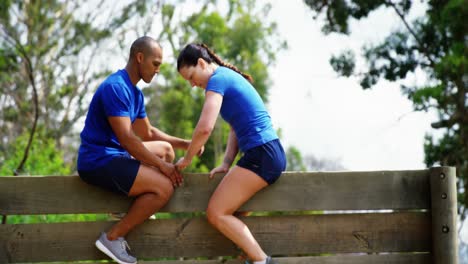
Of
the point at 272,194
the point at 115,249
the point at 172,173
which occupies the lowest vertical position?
the point at 115,249

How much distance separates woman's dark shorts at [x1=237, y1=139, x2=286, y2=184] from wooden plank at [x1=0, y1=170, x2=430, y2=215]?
0.14 m

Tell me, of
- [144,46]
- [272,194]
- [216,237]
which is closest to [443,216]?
[272,194]

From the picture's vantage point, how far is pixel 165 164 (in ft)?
12.6

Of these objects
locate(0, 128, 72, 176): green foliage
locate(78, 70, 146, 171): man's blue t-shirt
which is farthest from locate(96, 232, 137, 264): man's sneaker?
locate(0, 128, 72, 176): green foliage

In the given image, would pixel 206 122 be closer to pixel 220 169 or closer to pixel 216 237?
pixel 220 169

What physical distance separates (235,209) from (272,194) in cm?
25

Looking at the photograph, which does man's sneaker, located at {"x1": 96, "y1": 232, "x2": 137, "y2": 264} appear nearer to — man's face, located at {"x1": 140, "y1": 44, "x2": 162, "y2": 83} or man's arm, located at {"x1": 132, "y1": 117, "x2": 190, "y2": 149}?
man's arm, located at {"x1": 132, "y1": 117, "x2": 190, "y2": 149}

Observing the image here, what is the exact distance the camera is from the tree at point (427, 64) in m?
10.7

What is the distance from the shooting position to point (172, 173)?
388 centimetres

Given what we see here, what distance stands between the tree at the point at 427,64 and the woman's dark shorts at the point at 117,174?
7454mm

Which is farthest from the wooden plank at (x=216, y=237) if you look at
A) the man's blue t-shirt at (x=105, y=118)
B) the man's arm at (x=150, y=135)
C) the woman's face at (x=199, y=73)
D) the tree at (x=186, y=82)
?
the tree at (x=186, y=82)

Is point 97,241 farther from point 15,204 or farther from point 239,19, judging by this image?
point 239,19

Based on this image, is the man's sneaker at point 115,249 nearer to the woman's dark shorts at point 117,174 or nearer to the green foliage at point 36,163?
the woman's dark shorts at point 117,174

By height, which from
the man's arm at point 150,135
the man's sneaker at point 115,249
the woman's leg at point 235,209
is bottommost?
the man's sneaker at point 115,249
